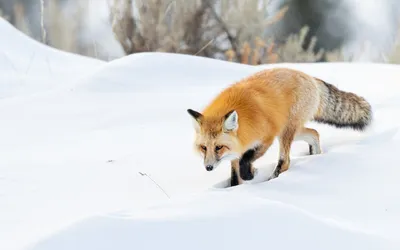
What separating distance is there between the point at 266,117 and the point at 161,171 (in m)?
0.71

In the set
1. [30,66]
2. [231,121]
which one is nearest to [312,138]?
[231,121]

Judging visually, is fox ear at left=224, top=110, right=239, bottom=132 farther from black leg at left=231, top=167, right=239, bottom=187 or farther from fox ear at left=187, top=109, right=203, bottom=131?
black leg at left=231, top=167, right=239, bottom=187

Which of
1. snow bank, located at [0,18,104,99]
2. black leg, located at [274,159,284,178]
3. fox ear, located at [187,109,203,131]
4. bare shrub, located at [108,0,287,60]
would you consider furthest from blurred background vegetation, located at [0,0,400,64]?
fox ear, located at [187,109,203,131]

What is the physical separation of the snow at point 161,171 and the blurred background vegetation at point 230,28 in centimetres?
138

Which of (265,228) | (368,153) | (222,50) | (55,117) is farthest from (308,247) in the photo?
(222,50)

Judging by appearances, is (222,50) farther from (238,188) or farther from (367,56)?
(238,188)

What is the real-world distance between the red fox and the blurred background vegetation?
11.0 feet

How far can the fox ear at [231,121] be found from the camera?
293 cm

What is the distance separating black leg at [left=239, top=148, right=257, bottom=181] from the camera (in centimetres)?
320

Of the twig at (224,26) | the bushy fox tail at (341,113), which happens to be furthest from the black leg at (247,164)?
the twig at (224,26)

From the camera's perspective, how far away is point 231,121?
2.97 metres

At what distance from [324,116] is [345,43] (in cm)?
669

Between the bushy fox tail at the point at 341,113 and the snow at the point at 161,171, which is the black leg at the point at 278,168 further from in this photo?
the bushy fox tail at the point at 341,113

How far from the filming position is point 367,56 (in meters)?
8.88
